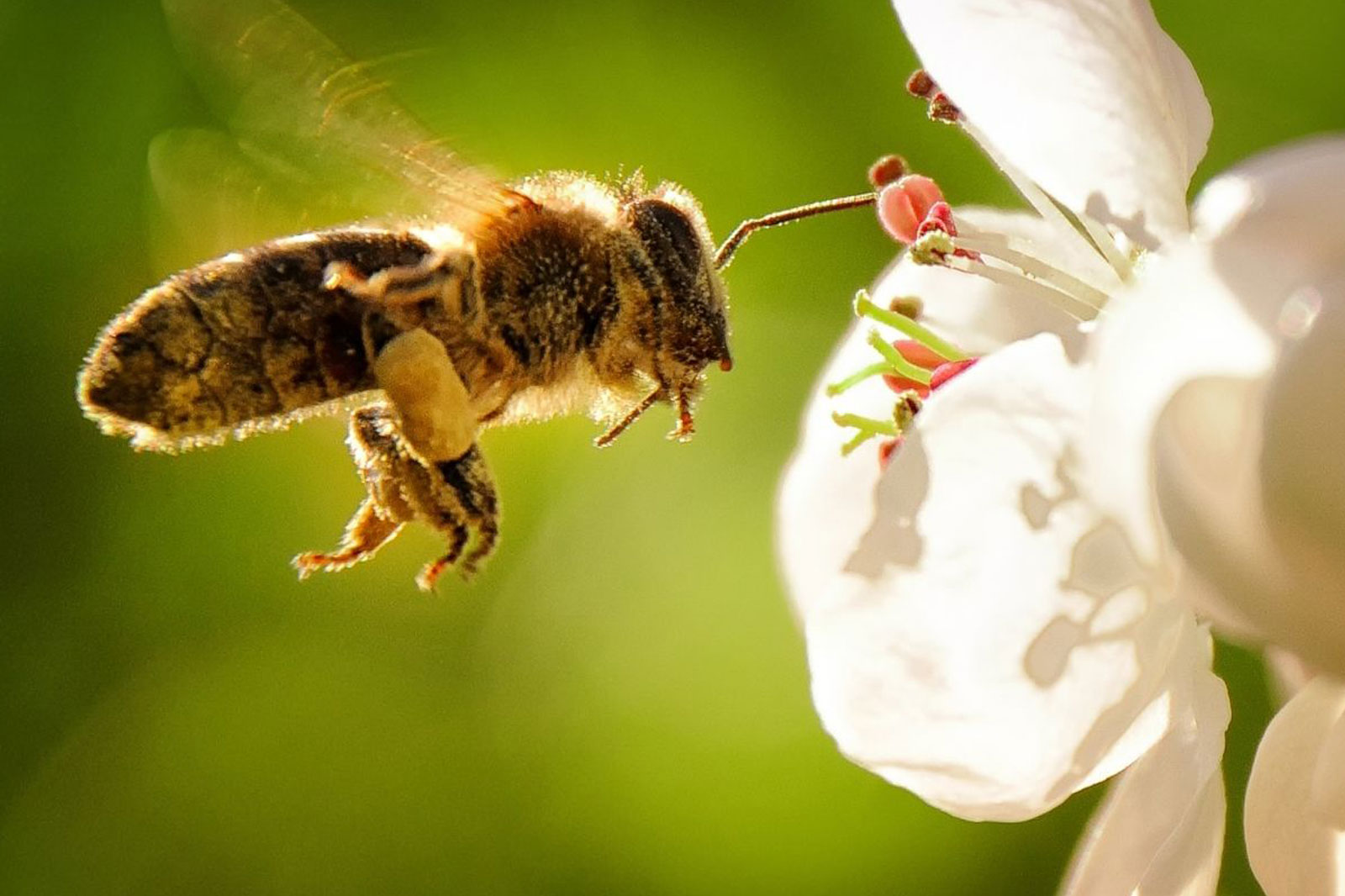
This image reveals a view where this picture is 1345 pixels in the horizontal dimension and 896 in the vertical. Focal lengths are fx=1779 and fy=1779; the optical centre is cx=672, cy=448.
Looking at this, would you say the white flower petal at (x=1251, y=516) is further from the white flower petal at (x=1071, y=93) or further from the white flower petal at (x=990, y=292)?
the white flower petal at (x=990, y=292)

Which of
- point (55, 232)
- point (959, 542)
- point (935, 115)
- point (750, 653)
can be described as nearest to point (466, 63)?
point (55, 232)

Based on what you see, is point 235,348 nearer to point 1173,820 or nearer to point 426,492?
point 426,492

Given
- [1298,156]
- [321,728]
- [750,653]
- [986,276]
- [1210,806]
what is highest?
[1298,156]

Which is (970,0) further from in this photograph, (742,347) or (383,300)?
(742,347)

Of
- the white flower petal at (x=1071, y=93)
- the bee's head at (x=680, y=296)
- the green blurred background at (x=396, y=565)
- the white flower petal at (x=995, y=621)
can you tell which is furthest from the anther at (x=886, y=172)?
the green blurred background at (x=396, y=565)

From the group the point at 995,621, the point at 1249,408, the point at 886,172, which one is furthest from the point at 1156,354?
the point at 886,172
